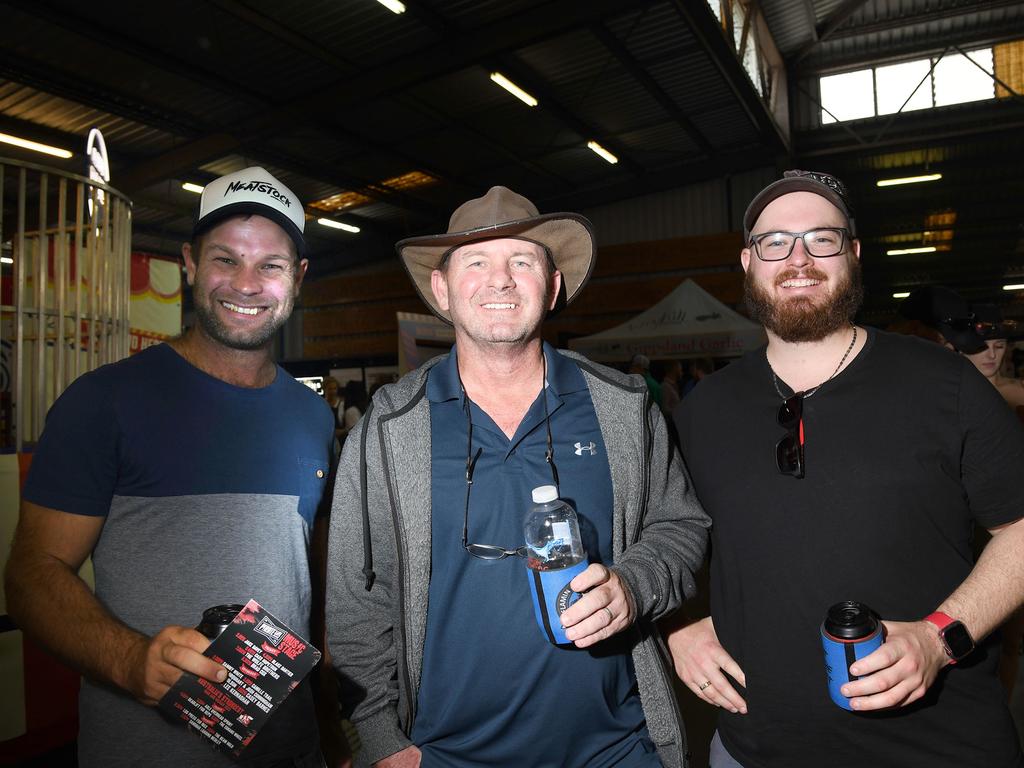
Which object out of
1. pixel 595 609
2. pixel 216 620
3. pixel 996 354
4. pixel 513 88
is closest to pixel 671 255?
pixel 513 88

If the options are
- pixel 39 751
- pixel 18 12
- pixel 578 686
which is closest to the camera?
pixel 578 686

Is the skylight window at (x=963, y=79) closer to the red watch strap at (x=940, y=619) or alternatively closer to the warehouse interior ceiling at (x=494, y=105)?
the warehouse interior ceiling at (x=494, y=105)

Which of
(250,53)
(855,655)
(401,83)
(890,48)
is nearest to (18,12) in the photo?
(250,53)

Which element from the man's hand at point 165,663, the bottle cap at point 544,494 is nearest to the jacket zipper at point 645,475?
the bottle cap at point 544,494

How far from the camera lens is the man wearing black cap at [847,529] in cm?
168

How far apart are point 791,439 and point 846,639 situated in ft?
1.85

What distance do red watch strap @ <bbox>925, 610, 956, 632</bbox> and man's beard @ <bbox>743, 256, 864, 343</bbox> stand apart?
747mm

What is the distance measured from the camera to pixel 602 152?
1474 cm

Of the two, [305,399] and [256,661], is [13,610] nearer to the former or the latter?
[256,661]

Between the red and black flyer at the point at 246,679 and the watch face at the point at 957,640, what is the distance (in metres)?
1.38

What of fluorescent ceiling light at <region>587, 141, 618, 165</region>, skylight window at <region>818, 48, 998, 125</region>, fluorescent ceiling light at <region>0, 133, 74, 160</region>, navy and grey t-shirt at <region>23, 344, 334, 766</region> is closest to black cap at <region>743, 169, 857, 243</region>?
navy and grey t-shirt at <region>23, 344, 334, 766</region>

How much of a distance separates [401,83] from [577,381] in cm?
972

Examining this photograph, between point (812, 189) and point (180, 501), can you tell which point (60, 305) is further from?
point (812, 189)

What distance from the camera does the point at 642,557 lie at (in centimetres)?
176
